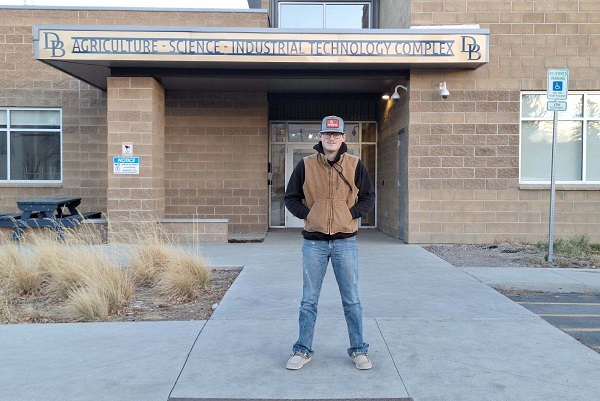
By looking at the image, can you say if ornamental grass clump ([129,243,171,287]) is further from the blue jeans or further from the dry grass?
the blue jeans

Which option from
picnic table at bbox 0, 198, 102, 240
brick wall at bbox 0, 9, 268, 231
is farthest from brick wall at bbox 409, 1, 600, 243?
picnic table at bbox 0, 198, 102, 240

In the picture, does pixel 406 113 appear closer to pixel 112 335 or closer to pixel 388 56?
pixel 388 56

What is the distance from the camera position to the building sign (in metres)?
11.7

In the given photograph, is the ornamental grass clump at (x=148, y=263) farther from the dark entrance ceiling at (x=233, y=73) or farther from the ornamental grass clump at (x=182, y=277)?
the dark entrance ceiling at (x=233, y=73)

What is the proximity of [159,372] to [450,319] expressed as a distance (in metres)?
3.30

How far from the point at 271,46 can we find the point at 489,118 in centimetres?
506

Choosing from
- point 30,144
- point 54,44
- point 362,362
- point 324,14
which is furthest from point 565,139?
point 30,144

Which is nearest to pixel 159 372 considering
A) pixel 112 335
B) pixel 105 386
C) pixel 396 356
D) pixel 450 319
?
pixel 105 386

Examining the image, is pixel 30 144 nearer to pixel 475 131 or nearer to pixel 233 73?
pixel 233 73

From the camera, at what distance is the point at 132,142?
12.8 meters

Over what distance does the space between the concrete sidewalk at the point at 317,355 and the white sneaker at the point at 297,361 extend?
0.19 ft

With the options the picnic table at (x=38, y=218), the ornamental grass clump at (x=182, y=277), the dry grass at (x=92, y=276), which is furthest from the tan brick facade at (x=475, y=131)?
the ornamental grass clump at (x=182, y=277)

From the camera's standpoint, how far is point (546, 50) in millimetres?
12820

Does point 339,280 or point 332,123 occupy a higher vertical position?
point 332,123
